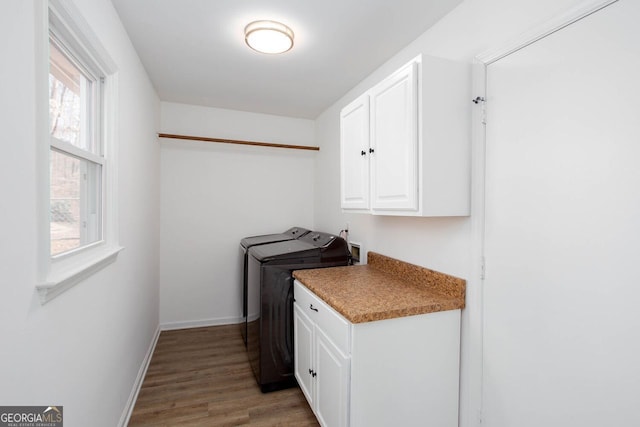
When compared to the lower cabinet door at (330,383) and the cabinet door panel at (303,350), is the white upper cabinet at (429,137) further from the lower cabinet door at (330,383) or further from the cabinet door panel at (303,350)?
the cabinet door panel at (303,350)

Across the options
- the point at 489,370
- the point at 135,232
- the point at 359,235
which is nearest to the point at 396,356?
the point at 489,370

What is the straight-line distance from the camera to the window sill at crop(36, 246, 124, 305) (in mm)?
943

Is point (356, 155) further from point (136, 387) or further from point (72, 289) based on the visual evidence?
point (136, 387)

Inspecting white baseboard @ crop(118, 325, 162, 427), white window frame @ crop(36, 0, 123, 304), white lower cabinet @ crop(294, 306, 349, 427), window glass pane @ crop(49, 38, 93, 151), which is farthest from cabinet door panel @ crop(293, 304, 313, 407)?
window glass pane @ crop(49, 38, 93, 151)

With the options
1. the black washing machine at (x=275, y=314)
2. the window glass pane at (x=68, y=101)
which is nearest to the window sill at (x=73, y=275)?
the window glass pane at (x=68, y=101)

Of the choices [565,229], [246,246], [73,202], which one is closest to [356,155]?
[565,229]

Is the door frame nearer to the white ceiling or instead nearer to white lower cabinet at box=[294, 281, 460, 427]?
white lower cabinet at box=[294, 281, 460, 427]

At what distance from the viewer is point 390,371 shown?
1.47 meters

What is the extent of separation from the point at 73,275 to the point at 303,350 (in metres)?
1.42

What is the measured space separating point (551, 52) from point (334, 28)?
1189 millimetres

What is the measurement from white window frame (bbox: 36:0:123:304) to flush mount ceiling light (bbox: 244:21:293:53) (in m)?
0.80

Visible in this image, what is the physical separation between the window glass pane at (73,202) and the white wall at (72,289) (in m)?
0.19

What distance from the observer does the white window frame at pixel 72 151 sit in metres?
0.93

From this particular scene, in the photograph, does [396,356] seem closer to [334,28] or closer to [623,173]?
[623,173]
